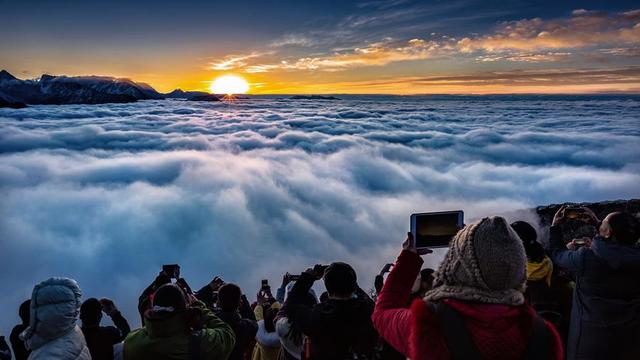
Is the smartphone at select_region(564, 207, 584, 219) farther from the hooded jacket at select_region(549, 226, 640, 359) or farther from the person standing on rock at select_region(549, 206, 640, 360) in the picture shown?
the hooded jacket at select_region(549, 226, 640, 359)

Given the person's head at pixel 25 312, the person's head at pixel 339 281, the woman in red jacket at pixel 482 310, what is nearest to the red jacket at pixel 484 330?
the woman in red jacket at pixel 482 310

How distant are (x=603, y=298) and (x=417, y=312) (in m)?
2.32

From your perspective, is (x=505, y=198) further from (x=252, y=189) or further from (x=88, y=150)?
(x=88, y=150)

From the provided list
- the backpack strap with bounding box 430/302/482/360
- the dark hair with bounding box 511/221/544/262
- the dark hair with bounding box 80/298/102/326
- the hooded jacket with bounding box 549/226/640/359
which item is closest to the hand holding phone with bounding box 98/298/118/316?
the dark hair with bounding box 80/298/102/326

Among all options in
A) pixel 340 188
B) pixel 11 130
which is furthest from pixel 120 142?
pixel 340 188

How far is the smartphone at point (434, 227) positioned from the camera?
2.84m

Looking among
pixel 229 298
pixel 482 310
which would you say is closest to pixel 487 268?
pixel 482 310

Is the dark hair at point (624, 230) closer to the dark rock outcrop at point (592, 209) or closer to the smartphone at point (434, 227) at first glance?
A: the smartphone at point (434, 227)

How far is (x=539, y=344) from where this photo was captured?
1571 millimetres

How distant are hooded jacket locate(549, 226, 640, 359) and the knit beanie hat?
1.86m

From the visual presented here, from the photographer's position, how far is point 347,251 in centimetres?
4697

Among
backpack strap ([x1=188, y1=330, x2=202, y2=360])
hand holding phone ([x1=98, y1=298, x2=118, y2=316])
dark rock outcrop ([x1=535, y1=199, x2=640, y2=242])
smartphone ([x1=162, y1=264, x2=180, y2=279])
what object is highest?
backpack strap ([x1=188, y1=330, x2=202, y2=360])

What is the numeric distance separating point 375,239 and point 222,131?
2956 inches

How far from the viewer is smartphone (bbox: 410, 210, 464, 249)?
2844mm
